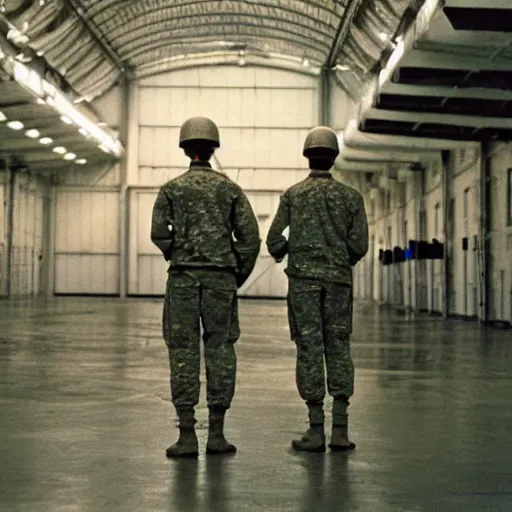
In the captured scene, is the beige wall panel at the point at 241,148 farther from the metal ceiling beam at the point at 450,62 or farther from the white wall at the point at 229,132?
the metal ceiling beam at the point at 450,62

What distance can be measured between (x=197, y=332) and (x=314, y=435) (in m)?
0.95

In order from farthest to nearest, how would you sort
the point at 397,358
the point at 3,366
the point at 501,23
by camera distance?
the point at 501,23 → the point at 397,358 → the point at 3,366

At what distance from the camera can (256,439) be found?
719 centimetres

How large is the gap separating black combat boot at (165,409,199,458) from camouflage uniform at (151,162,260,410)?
5 cm

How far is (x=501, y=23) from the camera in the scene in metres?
15.5

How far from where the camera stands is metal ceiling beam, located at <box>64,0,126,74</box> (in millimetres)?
33062

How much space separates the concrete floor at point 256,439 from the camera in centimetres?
529

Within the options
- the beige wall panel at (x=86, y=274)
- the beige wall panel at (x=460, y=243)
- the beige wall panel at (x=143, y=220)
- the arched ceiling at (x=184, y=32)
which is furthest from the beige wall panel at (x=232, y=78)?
the beige wall panel at (x=460, y=243)

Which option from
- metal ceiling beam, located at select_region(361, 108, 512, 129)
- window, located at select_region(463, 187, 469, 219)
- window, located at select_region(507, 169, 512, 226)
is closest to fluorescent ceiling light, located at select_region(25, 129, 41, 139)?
metal ceiling beam, located at select_region(361, 108, 512, 129)

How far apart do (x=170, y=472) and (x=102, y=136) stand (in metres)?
36.5

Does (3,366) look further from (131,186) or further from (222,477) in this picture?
(131,186)

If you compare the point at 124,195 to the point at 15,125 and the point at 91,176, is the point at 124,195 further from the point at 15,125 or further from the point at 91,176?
the point at 15,125

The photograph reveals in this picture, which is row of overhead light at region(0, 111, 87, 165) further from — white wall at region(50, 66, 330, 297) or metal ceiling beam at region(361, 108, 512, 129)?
metal ceiling beam at region(361, 108, 512, 129)

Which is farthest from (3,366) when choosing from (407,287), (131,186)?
(131,186)
